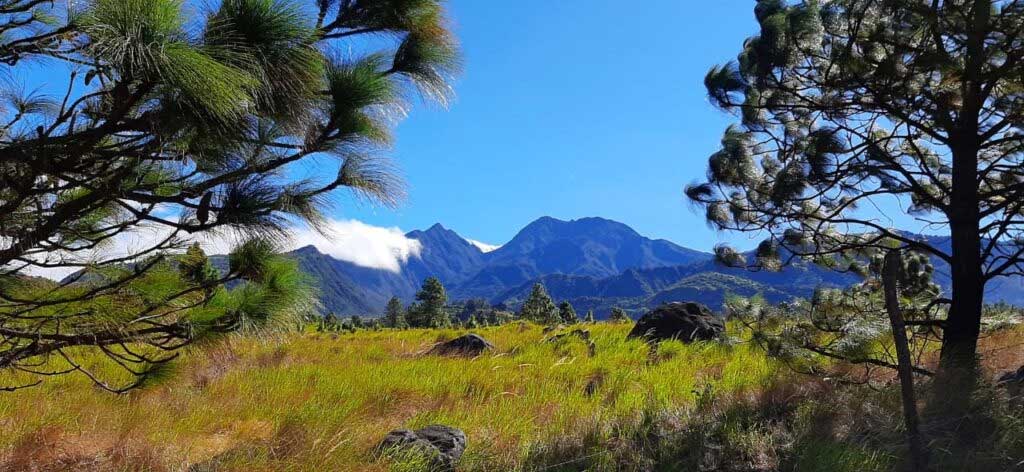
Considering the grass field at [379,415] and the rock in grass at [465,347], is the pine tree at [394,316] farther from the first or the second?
the grass field at [379,415]

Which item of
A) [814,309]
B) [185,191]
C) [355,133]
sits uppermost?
[355,133]

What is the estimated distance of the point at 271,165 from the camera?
2.84 m

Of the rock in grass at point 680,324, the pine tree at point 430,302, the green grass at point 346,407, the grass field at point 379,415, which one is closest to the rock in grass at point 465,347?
the green grass at point 346,407

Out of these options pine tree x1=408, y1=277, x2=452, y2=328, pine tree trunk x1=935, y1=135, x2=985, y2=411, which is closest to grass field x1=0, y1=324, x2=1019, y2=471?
pine tree trunk x1=935, y1=135, x2=985, y2=411

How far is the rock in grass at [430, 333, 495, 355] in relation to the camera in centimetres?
1056

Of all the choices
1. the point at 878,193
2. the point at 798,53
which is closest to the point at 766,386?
the point at 878,193

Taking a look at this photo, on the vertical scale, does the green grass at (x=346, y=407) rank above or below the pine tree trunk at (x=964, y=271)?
below

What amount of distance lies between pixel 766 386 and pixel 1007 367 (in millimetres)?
2500

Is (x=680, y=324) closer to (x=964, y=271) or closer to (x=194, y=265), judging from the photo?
(x=964, y=271)

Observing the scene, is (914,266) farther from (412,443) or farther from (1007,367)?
(412,443)

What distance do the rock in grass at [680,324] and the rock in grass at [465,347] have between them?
321 cm

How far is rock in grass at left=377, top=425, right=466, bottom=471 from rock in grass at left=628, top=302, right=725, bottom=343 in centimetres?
732

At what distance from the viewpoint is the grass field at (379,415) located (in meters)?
3.75

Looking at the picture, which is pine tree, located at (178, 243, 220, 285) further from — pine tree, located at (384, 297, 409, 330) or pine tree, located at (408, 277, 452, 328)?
pine tree, located at (384, 297, 409, 330)
